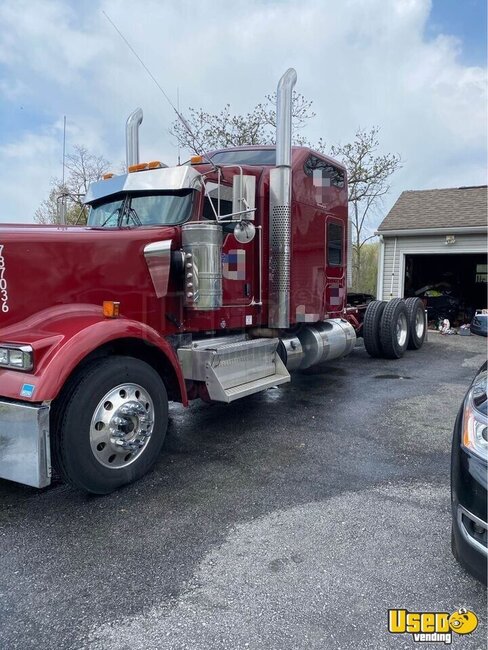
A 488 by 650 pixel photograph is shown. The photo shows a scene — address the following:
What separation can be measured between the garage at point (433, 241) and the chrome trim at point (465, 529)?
12579mm

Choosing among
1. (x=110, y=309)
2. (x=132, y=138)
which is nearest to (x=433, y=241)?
(x=132, y=138)

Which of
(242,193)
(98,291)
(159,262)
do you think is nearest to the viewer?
(98,291)

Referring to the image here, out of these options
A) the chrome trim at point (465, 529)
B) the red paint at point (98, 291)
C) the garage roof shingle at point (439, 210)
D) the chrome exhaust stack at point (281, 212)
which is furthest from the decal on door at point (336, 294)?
the garage roof shingle at point (439, 210)

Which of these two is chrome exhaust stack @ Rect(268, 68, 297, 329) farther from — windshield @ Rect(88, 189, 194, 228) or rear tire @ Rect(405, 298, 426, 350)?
rear tire @ Rect(405, 298, 426, 350)

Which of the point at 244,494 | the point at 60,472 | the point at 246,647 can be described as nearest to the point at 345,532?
the point at 244,494

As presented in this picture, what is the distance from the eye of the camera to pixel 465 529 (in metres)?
2.27

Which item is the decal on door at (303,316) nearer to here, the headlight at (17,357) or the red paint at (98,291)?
the red paint at (98,291)

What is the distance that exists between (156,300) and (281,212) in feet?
5.57

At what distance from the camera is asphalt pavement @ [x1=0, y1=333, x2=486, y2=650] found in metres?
2.18

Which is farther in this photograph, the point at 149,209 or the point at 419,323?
the point at 419,323

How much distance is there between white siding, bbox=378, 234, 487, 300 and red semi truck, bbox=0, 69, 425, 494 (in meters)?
8.57

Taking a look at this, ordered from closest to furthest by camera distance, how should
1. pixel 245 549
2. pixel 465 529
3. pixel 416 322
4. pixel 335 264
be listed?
pixel 465 529
pixel 245 549
pixel 335 264
pixel 416 322

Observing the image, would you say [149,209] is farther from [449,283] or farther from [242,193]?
[449,283]

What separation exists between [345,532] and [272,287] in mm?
2891
